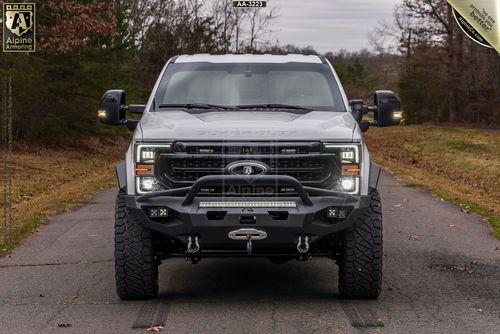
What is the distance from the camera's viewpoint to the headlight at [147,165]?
7.04m

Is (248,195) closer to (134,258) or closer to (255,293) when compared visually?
(134,258)

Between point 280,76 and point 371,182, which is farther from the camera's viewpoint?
point 280,76

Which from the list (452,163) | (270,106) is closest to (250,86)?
(270,106)

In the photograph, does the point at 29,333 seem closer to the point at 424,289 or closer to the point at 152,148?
the point at 152,148

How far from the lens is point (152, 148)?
7059 millimetres

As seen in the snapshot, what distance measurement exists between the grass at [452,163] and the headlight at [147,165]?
5.88 metres

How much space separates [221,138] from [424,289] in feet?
7.84

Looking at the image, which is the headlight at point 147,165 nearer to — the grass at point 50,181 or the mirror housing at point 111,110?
the mirror housing at point 111,110

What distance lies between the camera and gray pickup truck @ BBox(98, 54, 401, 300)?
22.2 ft

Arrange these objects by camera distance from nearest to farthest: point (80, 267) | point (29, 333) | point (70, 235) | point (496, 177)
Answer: point (29, 333)
point (80, 267)
point (70, 235)
point (496, 177)

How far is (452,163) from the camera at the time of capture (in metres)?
28.5

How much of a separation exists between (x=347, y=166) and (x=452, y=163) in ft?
72.7

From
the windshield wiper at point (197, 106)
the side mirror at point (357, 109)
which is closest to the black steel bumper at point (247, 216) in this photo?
the windshield wiper at point (197, 106)

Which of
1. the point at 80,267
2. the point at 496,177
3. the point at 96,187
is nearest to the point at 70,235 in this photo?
the point at 80,267
